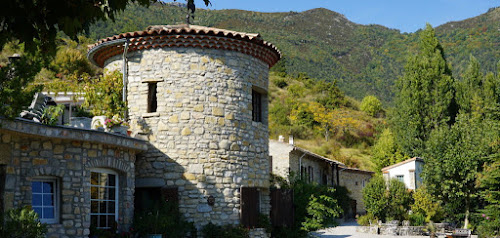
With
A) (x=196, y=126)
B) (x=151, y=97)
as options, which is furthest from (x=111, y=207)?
(x=151, y=97)

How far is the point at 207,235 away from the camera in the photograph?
47.9ft

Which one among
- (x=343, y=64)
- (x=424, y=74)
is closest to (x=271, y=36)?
(x=343, y=64)

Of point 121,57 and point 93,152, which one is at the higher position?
point 121,57

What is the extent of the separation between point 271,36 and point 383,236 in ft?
231

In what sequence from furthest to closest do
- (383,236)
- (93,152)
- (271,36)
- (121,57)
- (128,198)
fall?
(271,36), (383,236), (121,57), (128,198), (93,152)

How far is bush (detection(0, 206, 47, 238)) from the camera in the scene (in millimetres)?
9141

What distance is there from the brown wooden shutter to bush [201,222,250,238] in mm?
324

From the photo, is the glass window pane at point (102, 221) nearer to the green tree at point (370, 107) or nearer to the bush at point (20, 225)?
the bush at point (20, 225)

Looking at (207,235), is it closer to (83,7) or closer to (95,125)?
(95,125)

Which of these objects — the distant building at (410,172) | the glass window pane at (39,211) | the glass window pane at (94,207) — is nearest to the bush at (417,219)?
the distant building at (410,172)

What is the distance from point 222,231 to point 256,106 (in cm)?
415

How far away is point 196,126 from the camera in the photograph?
15.1 m

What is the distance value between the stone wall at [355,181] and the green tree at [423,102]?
469 cm

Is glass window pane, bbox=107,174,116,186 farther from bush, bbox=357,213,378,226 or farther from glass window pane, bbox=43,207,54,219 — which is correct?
bush, bbox=357,213,378,226
